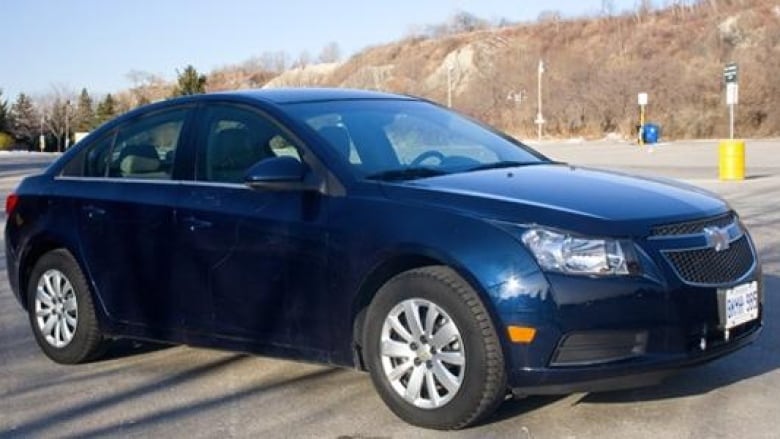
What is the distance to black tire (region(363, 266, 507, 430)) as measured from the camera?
184 inches

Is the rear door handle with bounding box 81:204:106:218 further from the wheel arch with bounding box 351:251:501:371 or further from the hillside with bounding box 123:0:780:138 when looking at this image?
the hillside with bounding box 123:0:780:138

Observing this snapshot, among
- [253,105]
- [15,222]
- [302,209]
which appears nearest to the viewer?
[302,209]

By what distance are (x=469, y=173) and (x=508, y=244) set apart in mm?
920

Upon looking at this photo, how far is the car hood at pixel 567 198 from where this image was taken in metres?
4.64

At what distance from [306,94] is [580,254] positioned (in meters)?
2.26

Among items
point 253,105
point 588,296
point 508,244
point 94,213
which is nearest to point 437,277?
point 508,244

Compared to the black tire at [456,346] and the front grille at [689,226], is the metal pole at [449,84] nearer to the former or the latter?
the front grille at [689,226]

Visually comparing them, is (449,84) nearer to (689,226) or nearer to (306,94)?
(306,94)

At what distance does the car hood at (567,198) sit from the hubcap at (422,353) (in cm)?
52

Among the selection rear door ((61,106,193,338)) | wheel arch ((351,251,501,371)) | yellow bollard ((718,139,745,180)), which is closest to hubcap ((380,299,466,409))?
wheel arch ((351,251,501,371))

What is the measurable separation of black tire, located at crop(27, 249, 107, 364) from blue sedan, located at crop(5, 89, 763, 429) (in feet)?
0.04

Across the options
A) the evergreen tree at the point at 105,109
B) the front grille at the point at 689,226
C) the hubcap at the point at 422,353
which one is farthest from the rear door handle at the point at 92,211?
the evergreen tree at the point at 105,109

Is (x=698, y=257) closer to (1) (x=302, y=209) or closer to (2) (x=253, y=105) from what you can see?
(1) (x=302, y=209)

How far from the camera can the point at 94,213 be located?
250 inches
